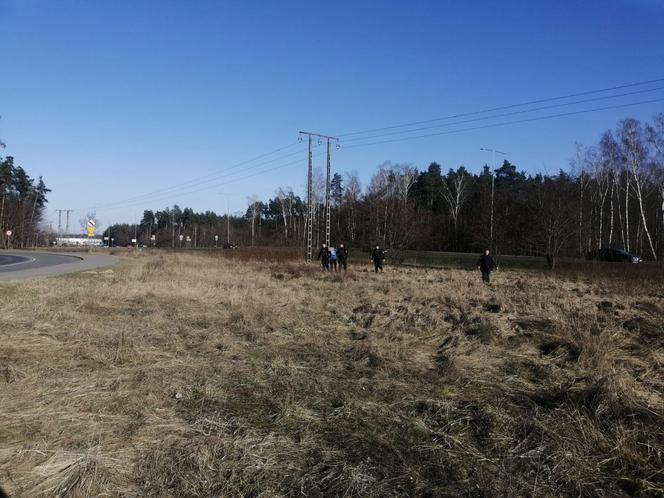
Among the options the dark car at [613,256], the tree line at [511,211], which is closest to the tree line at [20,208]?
the tree line at [511,211]

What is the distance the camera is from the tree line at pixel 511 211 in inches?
1506

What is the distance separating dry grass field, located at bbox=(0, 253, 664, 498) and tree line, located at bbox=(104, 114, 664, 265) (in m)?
28.6

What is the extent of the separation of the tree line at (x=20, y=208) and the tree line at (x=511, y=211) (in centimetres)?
4844

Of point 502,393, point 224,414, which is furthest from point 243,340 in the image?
point 502,393

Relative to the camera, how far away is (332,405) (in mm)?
5531

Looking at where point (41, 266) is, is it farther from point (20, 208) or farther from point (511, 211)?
point (20, 208)

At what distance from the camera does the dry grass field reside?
12.7 ft

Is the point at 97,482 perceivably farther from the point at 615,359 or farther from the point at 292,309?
the point at 292,309

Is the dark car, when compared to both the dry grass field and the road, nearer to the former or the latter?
the dry grass field

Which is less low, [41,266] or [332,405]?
[41,266]

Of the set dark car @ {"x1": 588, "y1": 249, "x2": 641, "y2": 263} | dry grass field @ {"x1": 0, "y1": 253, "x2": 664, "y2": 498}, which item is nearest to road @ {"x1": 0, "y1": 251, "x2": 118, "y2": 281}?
dry grass field @ {"x1": 0, "y1": 253, "x2": 664, "y2": 498}

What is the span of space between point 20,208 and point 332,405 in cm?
10797

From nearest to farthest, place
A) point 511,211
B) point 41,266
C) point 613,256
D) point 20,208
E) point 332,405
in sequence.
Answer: point 332,405 < point 41,266 < point 613,256 < point 511,211 < point 20,208

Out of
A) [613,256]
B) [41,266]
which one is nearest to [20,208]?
[41,266]
